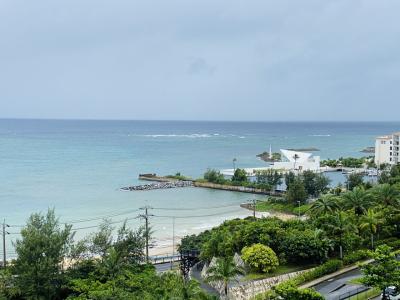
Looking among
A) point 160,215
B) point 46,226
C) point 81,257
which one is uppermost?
point 46,226

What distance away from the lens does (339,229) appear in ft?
107

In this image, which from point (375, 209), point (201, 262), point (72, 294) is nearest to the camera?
point (72, 294)

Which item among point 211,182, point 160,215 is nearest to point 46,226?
point 160,215

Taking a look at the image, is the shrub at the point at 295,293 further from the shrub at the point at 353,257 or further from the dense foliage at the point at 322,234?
the shrub at the point at 353,257

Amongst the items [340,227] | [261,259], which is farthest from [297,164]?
[261,259]

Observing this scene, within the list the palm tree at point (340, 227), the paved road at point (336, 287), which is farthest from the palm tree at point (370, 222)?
the paved road at point (336, 287)

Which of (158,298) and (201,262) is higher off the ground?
(158,298)

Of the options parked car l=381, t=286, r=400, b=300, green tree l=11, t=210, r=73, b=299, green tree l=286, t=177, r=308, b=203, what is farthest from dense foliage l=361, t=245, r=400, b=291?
green tree l=286, t=177, r=308, b=203

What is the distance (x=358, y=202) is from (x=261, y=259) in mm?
14160

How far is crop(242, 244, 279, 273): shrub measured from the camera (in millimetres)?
29844

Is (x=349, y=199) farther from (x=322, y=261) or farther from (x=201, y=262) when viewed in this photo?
(x=201, y=262)

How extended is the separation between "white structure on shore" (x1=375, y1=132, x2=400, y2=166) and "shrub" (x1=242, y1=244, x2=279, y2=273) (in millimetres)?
82125

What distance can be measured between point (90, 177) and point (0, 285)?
72.9 m

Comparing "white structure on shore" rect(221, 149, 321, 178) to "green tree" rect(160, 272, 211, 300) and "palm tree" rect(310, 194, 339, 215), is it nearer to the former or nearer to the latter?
"palm tree" rect(310, 194, 339, 215)
